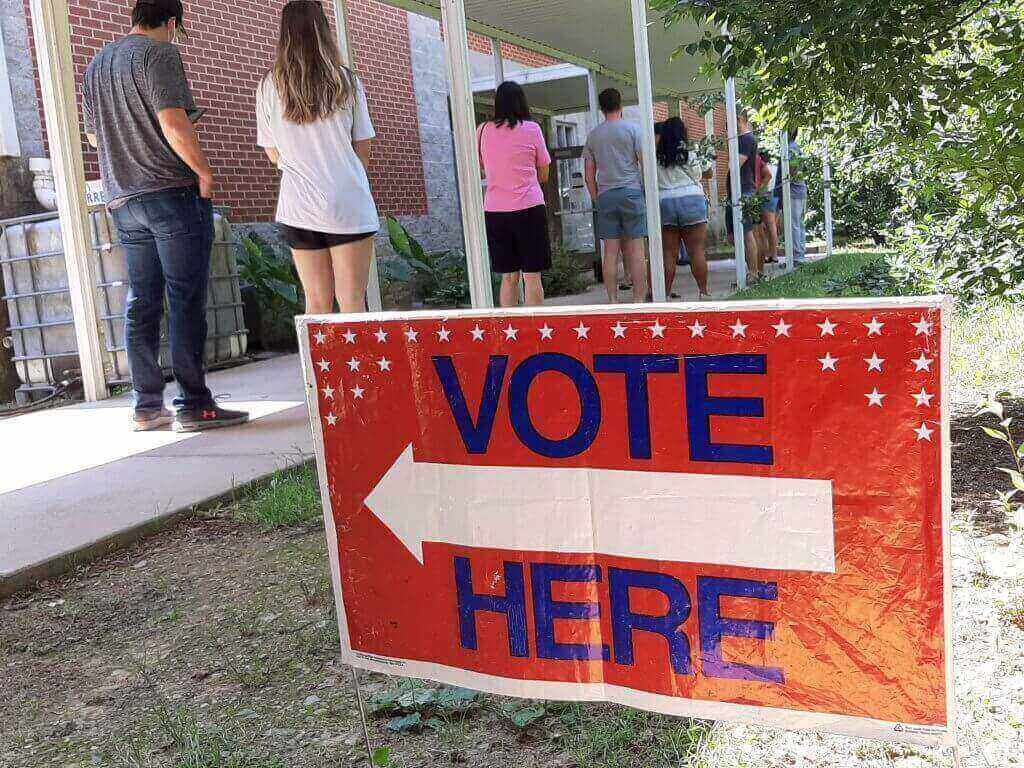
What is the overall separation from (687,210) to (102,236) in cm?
495

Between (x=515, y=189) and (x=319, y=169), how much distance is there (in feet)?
6.17

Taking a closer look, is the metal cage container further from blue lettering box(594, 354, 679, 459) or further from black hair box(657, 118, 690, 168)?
blue lettering box(594, 354, 679, 459)

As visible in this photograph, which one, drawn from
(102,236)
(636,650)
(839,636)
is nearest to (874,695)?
(839,636)

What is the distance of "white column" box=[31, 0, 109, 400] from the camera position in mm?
6215

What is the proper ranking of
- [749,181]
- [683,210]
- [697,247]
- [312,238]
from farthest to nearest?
[749,181] < [697,247] < [683,210] < [312,238]

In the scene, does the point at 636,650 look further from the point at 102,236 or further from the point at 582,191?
the point at 582,191

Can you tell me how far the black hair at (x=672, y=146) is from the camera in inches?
347

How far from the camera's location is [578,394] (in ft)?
5.46

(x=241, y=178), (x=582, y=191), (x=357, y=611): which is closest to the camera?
(x=357, y=611)

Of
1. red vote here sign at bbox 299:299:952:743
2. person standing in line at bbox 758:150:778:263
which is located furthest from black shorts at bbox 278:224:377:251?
person standing in line at bbox 758:150:778:263

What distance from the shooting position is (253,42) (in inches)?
433

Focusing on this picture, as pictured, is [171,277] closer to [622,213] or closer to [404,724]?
[404,724]

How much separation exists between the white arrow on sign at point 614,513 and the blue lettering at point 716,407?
4 centimetres

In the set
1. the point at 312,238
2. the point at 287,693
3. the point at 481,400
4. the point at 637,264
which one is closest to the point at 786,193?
the point at 637,264
